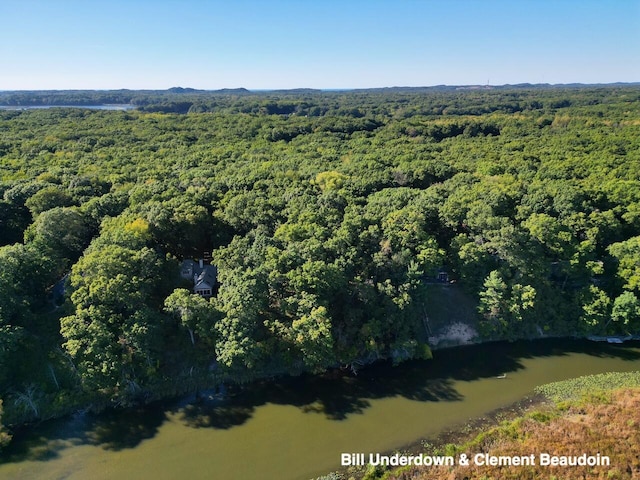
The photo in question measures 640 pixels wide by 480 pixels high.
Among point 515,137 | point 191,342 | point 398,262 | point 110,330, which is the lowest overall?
point 191,342

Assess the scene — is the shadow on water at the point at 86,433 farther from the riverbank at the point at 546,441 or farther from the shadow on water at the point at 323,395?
the riverbank at the point at 546,441

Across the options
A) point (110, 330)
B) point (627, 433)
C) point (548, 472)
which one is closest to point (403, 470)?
point (548, 472)

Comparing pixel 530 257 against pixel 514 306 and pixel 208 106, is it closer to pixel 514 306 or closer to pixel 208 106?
pixel 514 306

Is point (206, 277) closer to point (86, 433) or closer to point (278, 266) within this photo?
point (278, 266)

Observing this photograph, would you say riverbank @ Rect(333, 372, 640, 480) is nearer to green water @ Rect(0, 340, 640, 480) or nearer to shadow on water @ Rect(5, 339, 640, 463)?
green water @ Rect(0, 340, 640, 480)

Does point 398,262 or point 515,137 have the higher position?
point 515,137

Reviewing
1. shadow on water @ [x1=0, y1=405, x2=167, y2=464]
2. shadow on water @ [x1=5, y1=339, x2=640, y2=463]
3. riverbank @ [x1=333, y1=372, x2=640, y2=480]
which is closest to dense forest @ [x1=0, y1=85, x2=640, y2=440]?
shadow on water @ [x1=0, y1=405, x2=167, y2=464]

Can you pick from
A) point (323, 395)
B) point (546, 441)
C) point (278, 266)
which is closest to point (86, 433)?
point (323, 395)

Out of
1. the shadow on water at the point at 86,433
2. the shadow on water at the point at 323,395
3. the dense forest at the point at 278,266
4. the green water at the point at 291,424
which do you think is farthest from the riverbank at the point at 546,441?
the shadow on water at the point at 86,433
